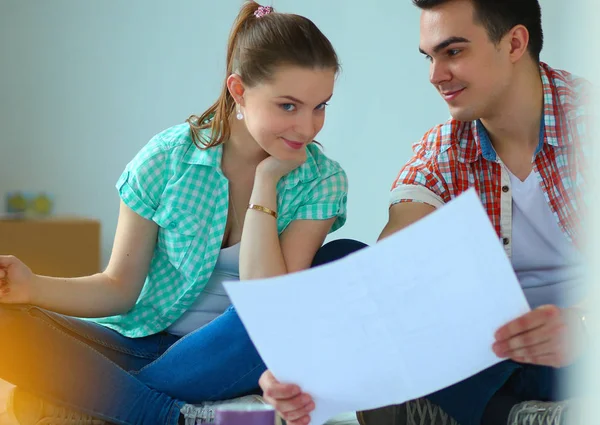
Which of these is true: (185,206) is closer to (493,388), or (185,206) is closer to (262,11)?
(262,11)

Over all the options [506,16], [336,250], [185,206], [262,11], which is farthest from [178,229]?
[506,16]

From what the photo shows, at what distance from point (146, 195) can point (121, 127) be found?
2066 mm

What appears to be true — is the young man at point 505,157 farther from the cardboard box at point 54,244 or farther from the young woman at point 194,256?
the cardboard box at point 54,244

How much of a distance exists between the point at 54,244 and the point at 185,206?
1.76 metres

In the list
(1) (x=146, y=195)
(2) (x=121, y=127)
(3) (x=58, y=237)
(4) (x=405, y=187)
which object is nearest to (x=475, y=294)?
(4) (x=405, y=187)

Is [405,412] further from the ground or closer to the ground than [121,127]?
closer to the ground

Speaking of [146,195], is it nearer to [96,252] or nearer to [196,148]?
[196,148]

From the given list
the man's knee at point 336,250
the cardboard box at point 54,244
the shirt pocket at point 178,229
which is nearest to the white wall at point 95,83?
the cardboard box at point 54,244

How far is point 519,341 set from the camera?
74 centimetres

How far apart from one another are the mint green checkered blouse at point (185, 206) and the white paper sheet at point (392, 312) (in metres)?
0.64

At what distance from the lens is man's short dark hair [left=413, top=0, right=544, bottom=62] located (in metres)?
Result: 1.44

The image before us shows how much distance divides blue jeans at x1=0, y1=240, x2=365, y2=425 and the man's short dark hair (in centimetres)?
72

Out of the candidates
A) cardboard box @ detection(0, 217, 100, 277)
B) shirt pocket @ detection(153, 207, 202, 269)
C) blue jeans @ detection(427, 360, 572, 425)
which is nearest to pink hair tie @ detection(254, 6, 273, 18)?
shirt pocket @ detection(153, 207, 202, 269)

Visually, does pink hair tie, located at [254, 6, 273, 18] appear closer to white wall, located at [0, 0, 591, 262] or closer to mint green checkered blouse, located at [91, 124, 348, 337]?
mint green checkered blouse, located at [91, 124, 348, 337]
